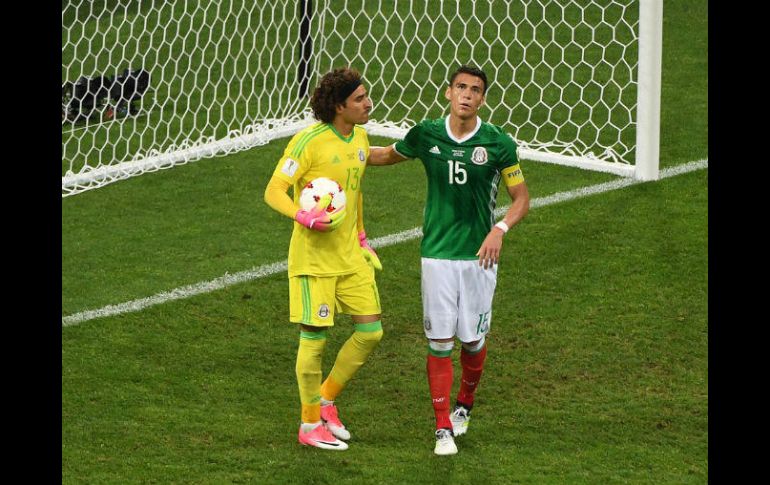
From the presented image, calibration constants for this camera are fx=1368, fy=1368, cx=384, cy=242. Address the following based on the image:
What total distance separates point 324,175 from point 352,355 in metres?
0.96

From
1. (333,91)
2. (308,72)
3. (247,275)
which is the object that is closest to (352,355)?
(333,91)

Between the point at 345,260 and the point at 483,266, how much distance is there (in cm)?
71

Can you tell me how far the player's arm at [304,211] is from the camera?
6559 mm

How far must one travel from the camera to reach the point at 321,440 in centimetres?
695

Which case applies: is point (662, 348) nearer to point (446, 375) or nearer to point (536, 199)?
point (446, 375)

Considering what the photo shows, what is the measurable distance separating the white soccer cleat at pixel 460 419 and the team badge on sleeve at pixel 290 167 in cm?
154

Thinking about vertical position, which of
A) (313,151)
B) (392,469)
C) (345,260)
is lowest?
(392,469)

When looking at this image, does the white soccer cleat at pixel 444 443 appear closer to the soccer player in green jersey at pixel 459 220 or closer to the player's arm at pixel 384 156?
the soccer player in green jersey at pixel 459 220

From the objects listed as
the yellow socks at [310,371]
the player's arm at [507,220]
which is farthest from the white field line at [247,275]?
the player's arm at [507,220]

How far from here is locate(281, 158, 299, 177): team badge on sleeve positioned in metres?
6.73

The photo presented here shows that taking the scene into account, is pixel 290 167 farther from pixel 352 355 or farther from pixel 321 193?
pixel 352 355

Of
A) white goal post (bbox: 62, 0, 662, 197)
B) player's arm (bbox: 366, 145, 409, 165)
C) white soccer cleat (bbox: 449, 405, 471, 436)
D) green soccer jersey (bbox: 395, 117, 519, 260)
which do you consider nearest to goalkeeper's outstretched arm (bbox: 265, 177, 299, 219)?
player's arm (bbox: 366, 145, 409, 165)

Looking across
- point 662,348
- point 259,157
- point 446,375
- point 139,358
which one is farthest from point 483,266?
point 259,157

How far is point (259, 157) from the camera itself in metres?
12.2
